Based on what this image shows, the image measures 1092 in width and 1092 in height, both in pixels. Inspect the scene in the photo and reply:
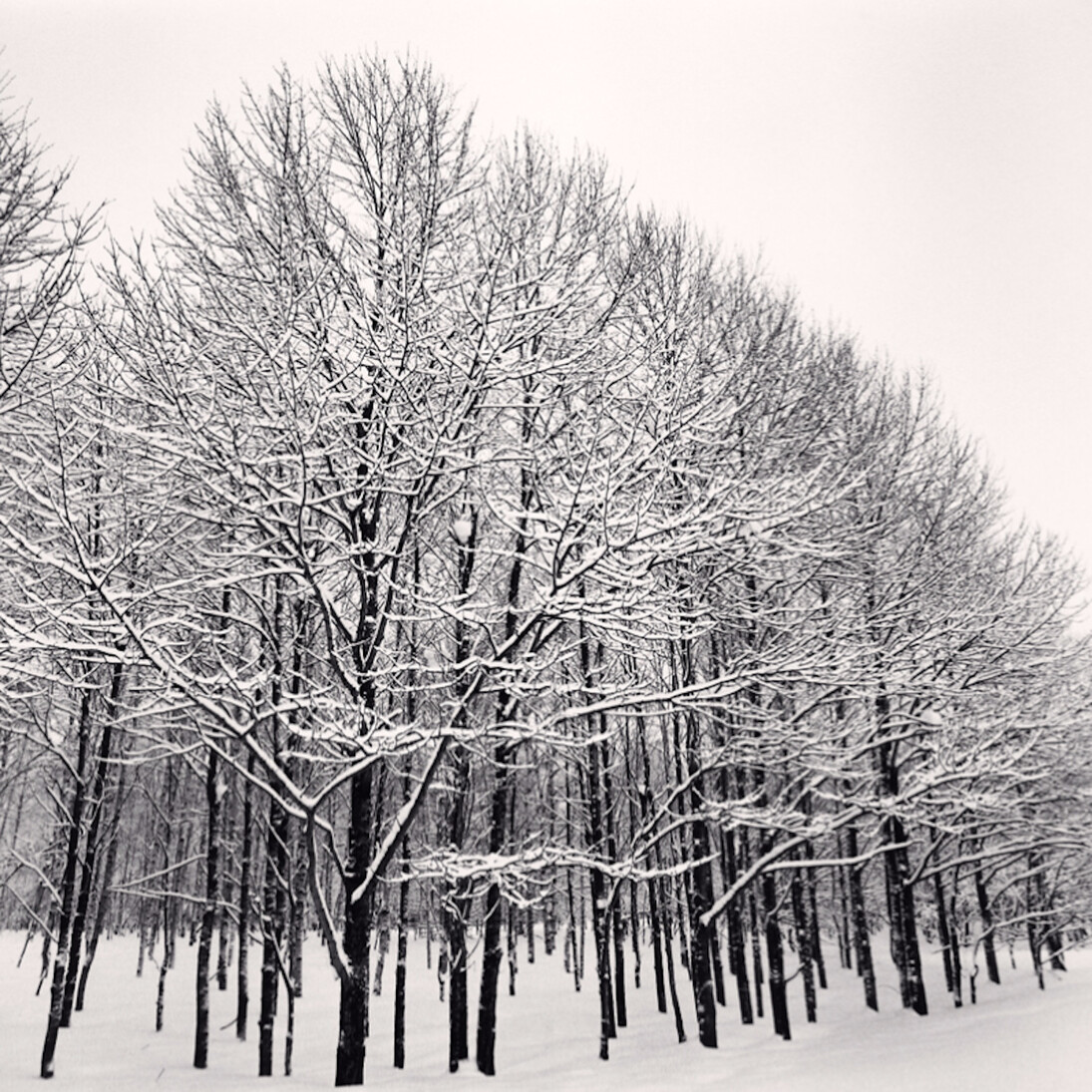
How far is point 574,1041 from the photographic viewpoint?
1553 cm

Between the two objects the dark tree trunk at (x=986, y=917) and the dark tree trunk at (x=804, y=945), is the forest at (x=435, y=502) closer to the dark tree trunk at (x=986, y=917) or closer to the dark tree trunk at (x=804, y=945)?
the dark tree trunk at (x=804, y=945)

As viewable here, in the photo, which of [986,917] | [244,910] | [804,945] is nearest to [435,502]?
[244,910]

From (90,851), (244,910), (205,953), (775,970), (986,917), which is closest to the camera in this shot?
(205,953)

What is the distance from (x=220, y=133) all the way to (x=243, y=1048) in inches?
621

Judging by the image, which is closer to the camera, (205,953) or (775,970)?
(205,953)

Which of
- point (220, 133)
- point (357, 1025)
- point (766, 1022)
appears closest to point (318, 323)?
point (220, 133)

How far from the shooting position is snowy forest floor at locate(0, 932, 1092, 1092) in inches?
275

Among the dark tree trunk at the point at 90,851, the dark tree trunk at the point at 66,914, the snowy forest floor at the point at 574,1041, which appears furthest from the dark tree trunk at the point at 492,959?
the dark tree trunk at the point at 66,914

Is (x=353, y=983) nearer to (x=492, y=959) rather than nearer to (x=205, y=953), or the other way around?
(x=492, y=959)

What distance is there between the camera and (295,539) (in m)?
6.50

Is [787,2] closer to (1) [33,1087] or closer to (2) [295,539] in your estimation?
(2) [295,539]

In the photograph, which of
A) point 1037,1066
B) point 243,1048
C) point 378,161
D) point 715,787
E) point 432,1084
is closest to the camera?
point 1037,1066

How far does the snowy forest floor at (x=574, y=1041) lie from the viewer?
6988 mm

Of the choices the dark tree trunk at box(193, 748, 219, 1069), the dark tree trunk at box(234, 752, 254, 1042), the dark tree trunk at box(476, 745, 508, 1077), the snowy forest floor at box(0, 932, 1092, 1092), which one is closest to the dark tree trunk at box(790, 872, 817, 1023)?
the snowy forest floor at box(0, 932, 1092, 1092)
